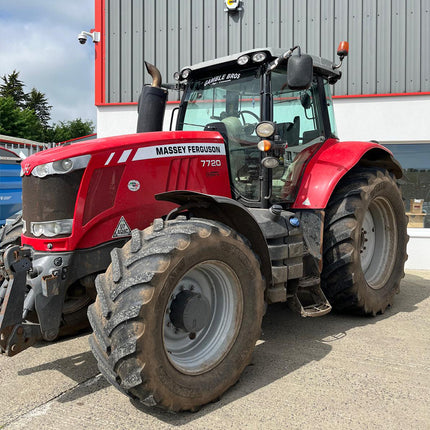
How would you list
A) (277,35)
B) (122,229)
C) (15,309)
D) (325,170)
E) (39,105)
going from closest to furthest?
1. (15,309)
2. (122,229)
3. (325,170)
4. (277,35)
5. (39,105)

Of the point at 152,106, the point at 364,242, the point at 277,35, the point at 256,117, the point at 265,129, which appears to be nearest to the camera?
the point at 265,129

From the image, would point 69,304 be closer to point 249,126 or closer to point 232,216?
point 232,216

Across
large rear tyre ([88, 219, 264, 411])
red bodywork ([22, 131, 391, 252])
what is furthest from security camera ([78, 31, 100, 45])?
large rear tyre ([88, 219, 264, 411])

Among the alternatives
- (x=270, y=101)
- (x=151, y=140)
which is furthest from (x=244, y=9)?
(x=151, y=140)

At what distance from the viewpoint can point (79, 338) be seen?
3963 millimetres

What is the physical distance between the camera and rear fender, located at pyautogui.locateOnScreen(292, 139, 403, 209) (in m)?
4.10

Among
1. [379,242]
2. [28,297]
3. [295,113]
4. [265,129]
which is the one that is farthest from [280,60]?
[28,297]

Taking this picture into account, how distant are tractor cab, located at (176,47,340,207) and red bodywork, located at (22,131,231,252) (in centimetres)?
37

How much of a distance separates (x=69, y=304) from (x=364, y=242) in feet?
9.89

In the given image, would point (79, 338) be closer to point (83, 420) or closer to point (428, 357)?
point (83, 420)

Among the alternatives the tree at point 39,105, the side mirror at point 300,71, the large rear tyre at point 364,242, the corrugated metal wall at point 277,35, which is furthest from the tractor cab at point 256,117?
the tree at point 39,105

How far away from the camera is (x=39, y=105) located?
59312 mm

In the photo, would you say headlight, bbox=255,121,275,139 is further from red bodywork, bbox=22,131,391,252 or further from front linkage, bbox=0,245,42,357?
front linkage, bbox=0,245,42,357

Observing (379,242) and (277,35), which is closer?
(379,242)
